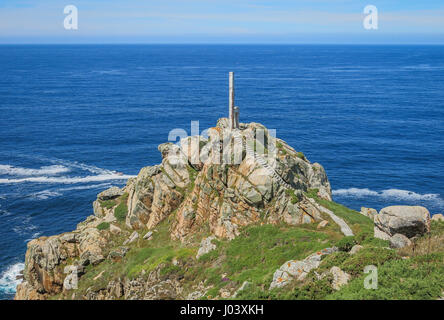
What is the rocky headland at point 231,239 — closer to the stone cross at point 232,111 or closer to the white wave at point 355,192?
the stone cross at point 232,111

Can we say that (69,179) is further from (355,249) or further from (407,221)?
(407,221)

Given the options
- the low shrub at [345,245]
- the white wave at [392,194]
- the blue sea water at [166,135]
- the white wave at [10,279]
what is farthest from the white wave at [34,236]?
the white wave at [392,194]

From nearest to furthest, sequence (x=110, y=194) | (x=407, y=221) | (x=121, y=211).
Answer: (x=407, y=221) < (x=121, y=211) < (x=110, y=194)

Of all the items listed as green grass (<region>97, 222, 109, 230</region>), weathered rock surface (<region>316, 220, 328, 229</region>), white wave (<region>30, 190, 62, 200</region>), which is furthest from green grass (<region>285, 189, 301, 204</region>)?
white wave (<region>30, 190, 62, 200</region>)

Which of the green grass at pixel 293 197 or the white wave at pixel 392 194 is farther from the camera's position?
the white wave at pixel 392 194

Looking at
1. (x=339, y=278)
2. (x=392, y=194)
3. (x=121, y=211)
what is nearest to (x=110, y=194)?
(x=121, y=211)
